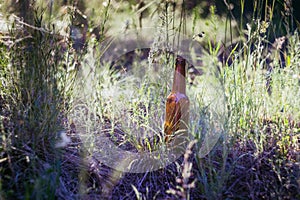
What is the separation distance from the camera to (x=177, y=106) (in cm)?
185

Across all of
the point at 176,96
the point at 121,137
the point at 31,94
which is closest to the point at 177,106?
the point at 176,96

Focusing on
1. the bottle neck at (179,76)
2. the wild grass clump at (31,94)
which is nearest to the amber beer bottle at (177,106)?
the bottle neck at (179,76)

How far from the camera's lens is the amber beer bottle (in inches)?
72.2

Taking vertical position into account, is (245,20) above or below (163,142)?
above

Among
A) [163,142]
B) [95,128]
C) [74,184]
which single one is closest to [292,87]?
[163,142]

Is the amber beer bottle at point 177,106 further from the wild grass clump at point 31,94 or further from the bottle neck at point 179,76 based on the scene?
the wild grass clump at point 31,94

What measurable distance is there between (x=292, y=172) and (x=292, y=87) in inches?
20.9

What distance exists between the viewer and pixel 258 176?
1665mm

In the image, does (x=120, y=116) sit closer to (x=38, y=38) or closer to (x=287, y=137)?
(x=38, y=38)

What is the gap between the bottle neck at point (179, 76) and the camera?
1.83 m

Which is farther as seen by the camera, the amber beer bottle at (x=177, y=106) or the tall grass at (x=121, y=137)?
the amber beer bottle at (x=177, y=106)

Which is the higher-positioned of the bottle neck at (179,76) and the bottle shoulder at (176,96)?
the bottle neck at (179,76)

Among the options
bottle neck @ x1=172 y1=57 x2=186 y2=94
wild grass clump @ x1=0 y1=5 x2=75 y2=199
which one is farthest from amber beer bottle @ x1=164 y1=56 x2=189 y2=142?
wild grass clump @ x1=0 y1=5 x2=75 y2=199

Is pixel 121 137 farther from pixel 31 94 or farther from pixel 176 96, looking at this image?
pixel 31 94
